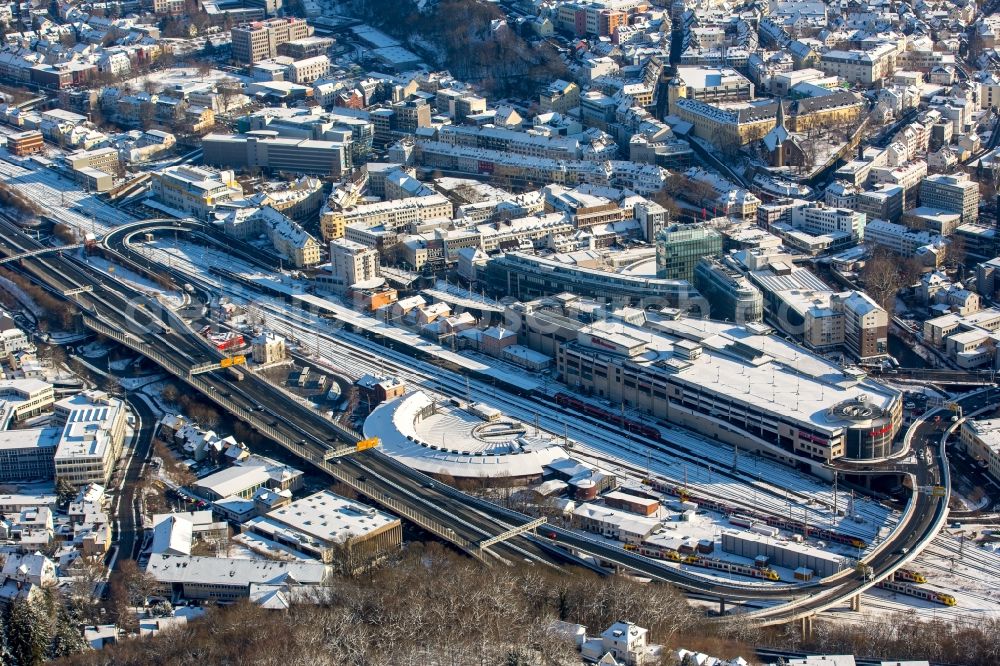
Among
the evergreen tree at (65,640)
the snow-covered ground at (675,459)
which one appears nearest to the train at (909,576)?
the snow-covered ground at (675,459)

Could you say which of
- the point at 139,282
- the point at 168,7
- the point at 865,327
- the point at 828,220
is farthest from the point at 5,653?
the point at 168,7

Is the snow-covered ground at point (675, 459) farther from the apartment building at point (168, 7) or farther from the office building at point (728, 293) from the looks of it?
the apartment building at point (168, 7)

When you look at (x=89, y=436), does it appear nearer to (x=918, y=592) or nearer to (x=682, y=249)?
(x=682, y=249)

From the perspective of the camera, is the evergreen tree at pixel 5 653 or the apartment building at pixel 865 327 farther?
the apartment building at pixel 865 327

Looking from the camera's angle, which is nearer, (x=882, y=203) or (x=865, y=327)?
(x=865, y=327)

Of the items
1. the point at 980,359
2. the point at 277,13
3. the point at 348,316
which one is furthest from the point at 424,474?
the point at 277,13

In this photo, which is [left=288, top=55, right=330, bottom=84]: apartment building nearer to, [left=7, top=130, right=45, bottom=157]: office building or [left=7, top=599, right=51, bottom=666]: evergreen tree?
[left=7, top=130, right=45, bottom=157]: office building
